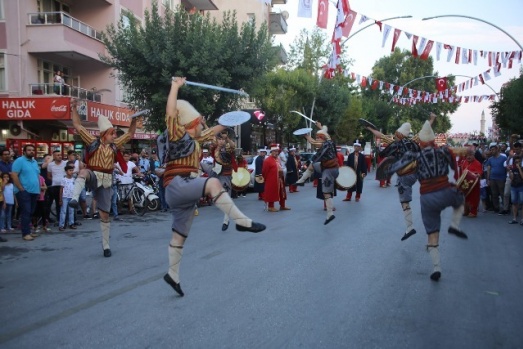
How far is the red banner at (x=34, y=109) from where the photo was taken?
19.1 meters

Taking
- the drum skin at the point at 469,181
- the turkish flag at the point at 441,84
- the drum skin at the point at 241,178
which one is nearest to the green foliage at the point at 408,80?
the turkish flag at the point at 441,84

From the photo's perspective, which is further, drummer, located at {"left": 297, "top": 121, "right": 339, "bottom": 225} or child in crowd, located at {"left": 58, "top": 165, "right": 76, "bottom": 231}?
child in crowd, located at {"left": 58, "top": 165, "right": 76, "bottom": 231}

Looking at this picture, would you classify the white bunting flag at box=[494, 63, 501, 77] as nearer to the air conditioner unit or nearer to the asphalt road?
the asphalt road

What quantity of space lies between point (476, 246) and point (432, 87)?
2552 inches

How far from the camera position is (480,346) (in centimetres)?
404

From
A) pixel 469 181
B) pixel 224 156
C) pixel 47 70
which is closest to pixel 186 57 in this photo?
pixel 47 70

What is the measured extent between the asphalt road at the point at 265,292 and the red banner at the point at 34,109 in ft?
36.5

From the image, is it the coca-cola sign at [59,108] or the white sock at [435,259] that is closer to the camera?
the white sock at [435,259]

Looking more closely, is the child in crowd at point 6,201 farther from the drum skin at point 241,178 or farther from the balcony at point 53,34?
the balcony at point 53,34

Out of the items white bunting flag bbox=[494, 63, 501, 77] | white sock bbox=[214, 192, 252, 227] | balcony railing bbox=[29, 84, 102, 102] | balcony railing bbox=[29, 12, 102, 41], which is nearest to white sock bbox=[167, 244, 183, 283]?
white sock bbox=[214, 192, 252, 227]

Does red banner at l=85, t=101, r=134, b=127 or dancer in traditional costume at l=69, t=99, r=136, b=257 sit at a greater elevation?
red banner at l=85, t=101, r=134, b=127

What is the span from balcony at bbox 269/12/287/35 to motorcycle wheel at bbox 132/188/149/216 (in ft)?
119

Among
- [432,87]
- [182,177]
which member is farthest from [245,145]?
[432,87]

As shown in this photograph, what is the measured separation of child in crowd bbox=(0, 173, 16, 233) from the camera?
390 inches
